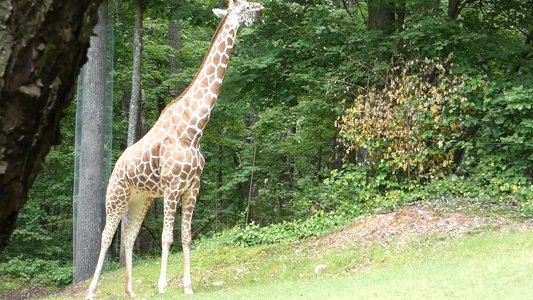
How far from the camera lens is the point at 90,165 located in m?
14.0

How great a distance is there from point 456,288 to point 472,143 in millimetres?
6154

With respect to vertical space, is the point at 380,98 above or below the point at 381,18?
below

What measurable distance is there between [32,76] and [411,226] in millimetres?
9898

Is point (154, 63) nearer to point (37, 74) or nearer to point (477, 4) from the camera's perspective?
point (477, 4)

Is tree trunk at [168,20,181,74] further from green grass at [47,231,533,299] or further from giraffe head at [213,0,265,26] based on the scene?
giraffe head at [213,0,265,26]

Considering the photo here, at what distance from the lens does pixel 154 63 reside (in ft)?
66.7

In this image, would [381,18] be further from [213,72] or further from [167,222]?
[167,222]

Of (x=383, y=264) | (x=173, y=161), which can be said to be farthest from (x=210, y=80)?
(x=383, y=264)

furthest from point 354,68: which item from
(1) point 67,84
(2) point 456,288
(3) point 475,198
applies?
(1) point 67,84

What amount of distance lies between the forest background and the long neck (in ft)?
13.8

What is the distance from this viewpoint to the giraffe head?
31.8 feet

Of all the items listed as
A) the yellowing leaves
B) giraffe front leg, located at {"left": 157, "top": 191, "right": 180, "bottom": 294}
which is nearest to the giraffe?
giraffe front leg, located at {"left": 157, "top": 191, "right": 180, "bottom": 294}

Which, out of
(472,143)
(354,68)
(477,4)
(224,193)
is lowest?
(224,193)

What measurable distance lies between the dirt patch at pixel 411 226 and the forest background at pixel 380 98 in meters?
0.63
